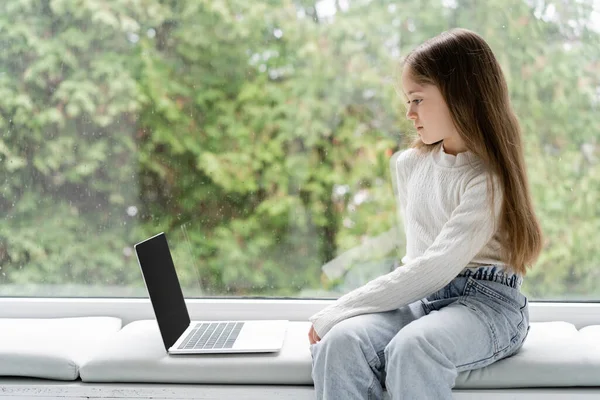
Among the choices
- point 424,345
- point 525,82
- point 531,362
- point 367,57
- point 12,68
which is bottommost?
point 531,362

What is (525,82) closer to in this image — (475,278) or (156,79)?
(475,278)

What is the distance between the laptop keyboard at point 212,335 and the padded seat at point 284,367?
0.05 m

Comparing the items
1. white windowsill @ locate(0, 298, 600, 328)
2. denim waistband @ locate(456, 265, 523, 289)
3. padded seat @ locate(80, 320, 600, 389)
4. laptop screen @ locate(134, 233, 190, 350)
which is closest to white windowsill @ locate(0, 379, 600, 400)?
padded seat @ locate(80, 320, 600, 389)

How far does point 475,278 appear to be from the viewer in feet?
5.29

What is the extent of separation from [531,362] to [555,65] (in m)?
0.91

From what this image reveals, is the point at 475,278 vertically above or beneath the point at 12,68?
beneath

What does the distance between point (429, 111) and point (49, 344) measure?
107 cm

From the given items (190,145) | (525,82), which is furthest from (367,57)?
(190,145)

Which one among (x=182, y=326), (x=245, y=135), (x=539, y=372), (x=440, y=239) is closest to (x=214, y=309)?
(x=182, y=326)

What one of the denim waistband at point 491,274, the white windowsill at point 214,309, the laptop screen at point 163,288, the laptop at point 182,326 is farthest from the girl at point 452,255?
the white windowsill at point 214,309

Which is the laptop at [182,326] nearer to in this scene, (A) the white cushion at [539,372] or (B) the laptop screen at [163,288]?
(B) the laptop screen at [163,288]

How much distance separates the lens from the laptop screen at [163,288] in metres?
1.69

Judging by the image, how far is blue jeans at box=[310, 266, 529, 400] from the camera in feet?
4.57

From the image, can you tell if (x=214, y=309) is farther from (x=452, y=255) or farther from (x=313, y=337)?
(x=452, y=255)
